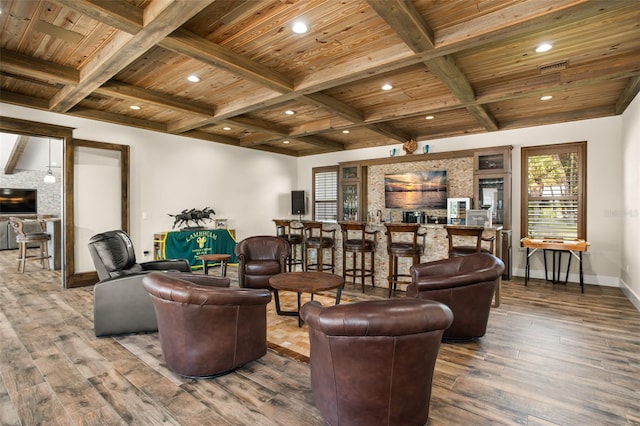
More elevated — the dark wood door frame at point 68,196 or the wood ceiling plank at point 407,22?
the wood ceiling plank at point 407,22

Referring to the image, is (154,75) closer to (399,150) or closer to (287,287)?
(287,287)

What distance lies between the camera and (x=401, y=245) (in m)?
4.71

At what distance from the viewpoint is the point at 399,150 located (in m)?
7.62

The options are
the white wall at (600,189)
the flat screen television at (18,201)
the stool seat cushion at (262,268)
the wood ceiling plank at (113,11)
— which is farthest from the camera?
the flat screen television at (18,201)

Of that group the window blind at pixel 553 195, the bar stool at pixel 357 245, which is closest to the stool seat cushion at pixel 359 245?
the bar stool at pixel 357 245

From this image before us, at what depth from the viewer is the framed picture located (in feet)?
17.6

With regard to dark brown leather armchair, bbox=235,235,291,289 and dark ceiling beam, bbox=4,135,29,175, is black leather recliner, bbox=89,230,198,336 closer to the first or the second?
dark brown leather armchair, bbox=235,235,291,289

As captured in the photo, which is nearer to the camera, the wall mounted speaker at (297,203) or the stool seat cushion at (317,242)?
the stool seat cushion at (317,242)

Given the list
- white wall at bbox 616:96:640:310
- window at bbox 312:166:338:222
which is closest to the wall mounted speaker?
window at bbox 312:166:338:222

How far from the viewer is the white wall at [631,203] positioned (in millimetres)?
4180

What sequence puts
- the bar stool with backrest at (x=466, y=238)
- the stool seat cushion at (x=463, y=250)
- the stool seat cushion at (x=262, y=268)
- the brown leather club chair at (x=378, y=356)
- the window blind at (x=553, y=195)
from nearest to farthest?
the brown leather club chair at (x=378, y=356)
the bar stool with backrest at (x=466, y=238)
the stool seat cushion at (x=463, y=250)
the stool seat cushion at (x=262, y=268)
the window blind at (x=553, y=195)

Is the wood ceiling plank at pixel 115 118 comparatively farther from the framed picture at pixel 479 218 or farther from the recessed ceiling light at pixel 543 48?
the recessed ceiling light at pixel 543 48

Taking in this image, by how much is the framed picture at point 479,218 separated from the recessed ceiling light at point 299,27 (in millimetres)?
4172

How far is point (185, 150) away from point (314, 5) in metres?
5.06
